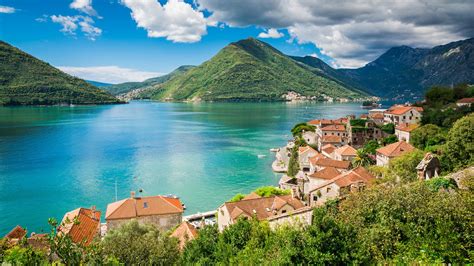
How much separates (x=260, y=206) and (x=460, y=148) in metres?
19.8

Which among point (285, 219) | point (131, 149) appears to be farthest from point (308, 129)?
point (285, 219)

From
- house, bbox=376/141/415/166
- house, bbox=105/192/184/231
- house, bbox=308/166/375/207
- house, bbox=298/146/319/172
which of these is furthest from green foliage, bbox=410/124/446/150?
house, bbox=105/192/184/231

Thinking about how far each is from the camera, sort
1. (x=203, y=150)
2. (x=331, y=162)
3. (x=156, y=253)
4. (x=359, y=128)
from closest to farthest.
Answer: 1. (x=156, y=253)
2. (x=331, y=162)
3. (x=359, y=128)
4. (x=203, y=150)

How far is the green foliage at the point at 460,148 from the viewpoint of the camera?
30500mm

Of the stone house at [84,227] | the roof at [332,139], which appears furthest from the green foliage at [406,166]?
the roof at [332,139]

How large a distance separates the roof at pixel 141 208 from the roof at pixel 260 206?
744 cm

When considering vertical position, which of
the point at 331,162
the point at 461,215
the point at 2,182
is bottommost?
the point at 2,182

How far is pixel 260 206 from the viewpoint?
2931 centimetres

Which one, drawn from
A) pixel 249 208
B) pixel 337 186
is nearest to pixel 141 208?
pixel 249 208

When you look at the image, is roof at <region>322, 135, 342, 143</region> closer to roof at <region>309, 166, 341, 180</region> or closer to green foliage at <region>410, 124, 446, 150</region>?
green foliage at <region>410, 124, 446, 150</region>

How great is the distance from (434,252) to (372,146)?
45.8m

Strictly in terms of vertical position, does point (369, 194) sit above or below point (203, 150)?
above

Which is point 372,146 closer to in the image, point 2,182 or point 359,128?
point 359,128

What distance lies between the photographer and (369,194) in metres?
17.9
